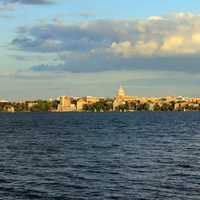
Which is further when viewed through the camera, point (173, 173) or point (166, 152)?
point (166, 152)

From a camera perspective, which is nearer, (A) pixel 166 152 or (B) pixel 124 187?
(B) pixel 124 187

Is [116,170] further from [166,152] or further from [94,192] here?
[166,152]

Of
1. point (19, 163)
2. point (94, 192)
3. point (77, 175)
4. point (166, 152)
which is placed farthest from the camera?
point (166, 152)

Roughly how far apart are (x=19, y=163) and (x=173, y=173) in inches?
550

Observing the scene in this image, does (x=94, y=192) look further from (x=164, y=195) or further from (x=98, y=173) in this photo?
(x=98, y=173)

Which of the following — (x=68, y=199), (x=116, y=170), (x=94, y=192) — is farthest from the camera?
(x=116, y=170)

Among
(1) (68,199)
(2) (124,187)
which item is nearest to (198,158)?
(2) (124,187)

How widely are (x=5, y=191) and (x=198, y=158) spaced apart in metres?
21.8

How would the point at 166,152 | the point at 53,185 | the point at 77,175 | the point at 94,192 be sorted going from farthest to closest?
the point at 166,152 < the point at 77,175 < the point at 53,185 < the point at 94,192

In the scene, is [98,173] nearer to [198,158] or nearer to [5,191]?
[5,191]

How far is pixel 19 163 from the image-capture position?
43656mm

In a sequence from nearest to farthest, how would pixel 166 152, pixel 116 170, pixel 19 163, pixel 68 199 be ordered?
pixel 68 199 → pixel 116 170 → pixel 19 163 → pixel 166 152

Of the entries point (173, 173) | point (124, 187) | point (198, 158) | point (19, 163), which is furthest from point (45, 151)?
point (124, 187)

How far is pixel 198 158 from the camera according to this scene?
46031 mm
